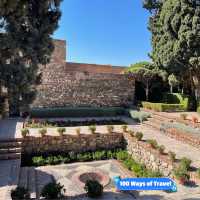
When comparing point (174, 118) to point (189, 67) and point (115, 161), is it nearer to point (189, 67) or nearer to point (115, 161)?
point (189, 67)

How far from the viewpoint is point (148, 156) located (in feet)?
40.2

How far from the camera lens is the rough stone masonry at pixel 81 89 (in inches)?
893

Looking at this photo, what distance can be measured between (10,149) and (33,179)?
2488 millimetres

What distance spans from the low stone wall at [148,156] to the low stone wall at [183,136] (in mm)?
2353

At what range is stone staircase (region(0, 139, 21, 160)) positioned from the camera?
11.9 metres

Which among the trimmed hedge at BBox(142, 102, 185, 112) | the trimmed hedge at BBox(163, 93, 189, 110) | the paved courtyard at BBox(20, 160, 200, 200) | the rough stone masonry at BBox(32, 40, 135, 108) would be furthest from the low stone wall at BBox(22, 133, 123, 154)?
the trimmed hedge at BBox(163, 93, 189, 110)

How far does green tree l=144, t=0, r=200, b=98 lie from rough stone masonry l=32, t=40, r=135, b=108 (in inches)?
197

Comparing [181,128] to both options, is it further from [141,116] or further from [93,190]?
[93,190]

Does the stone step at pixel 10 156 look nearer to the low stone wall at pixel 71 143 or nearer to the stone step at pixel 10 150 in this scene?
the stone step at pixel 10 150

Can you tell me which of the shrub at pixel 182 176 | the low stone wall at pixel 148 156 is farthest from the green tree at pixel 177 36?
the shrub at pixel 182 176

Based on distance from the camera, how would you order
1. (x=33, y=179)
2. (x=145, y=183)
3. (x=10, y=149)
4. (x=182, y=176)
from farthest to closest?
1. (x=10, y=149)
2. (x=33, y=179)
3. (x=182, y=176)
4. (x=145, y=183)

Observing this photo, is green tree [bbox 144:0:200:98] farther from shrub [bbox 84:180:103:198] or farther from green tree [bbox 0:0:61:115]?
shrub [bbox 84:180:103:198]

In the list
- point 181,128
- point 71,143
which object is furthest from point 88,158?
point 181,128

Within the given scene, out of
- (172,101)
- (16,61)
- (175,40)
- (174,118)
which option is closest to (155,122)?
(174,118)
